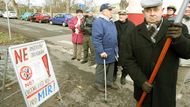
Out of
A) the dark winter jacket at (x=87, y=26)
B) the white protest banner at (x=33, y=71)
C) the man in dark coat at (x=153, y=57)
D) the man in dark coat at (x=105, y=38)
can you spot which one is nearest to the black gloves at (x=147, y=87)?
the man in dark coat at (x=153, y=57)

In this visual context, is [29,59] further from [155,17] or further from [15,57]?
[155,17]

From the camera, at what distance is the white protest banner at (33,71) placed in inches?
160

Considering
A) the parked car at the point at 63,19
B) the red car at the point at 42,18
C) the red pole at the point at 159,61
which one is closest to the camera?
the red pole at the point at 159,61

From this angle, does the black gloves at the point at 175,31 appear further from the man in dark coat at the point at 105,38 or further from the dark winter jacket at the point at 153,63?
the man in dark coat at the point at 105,38

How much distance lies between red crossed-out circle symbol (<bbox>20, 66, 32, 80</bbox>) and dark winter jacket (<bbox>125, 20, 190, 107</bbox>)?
1.89m

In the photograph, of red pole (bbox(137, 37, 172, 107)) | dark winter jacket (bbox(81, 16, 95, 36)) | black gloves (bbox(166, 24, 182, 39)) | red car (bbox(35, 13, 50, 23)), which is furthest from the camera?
red car (bbox(35, 13, 50, 23))

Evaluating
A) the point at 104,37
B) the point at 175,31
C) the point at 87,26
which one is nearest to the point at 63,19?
the point at 87,26

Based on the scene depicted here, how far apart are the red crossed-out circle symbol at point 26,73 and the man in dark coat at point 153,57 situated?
1886mm

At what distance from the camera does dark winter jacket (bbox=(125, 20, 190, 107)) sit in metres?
2.81

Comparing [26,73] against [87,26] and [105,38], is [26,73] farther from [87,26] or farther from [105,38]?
[87,26]

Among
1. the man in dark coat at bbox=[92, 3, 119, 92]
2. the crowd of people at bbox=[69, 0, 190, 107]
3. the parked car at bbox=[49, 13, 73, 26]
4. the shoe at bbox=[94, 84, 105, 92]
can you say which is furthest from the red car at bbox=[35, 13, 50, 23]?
the crowd of people at bbox=[69, 0, 190, 107]

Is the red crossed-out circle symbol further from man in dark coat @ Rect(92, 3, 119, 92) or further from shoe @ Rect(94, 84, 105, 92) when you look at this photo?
shoe @ Rect(94, 84, 105, 92)

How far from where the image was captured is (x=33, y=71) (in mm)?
4379

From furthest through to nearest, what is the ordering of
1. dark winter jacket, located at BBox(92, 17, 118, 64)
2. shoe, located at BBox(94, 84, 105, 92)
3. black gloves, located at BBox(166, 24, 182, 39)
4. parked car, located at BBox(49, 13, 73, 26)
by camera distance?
1. parked car, located at BBox(49, 13, 73, 26)
2. shoe, located at BBox(94, 84, 105, 92)
3. dark winter jacket, located at BBox(92, 17, 118, 64)
4. black gloves, located at BBox(166, 24, 182, 39)
